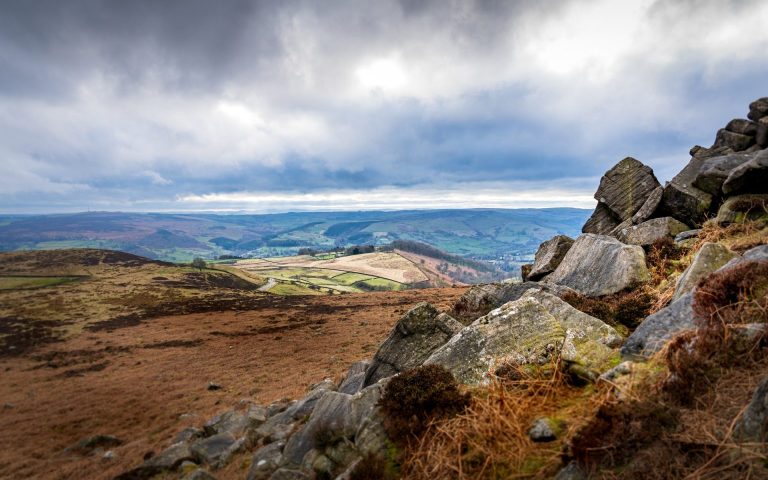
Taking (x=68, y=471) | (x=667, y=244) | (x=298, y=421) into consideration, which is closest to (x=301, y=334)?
(x=68, y=471)

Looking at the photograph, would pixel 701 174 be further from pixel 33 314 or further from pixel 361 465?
pixel 33 314

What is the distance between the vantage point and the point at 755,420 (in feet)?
11.2

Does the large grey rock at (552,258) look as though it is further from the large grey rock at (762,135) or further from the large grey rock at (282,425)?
the large grey rock at (282,425)

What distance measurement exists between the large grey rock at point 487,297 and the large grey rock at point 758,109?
58.2 feet

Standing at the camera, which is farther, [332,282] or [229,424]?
[332,282]

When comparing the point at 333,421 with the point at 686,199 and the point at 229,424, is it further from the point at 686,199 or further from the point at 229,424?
the point at 686,199

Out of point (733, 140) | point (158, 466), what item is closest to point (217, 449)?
point (158, 466)

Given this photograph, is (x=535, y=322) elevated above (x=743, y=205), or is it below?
below

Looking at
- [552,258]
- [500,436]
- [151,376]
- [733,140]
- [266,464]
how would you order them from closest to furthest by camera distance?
[500,436]
[266,464]
[552,258]
[733,140]
[151,376]

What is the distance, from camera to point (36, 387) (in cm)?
4138

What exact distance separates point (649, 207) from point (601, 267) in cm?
657

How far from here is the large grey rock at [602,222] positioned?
22.5m

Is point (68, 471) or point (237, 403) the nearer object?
point (68, 471)

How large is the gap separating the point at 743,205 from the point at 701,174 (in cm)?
433
